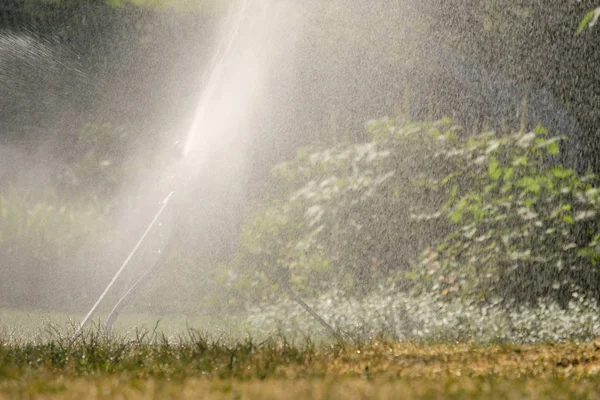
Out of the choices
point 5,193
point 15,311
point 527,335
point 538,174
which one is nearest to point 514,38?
point 538,174

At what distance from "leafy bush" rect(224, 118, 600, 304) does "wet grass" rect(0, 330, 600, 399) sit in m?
1.31

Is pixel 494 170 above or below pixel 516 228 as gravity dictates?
above

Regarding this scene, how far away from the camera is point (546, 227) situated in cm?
721

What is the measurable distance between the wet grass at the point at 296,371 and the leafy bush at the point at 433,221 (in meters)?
1.31

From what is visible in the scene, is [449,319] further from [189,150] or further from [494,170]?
[189,150]

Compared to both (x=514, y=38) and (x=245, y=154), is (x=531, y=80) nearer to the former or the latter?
(x=514, y=38)

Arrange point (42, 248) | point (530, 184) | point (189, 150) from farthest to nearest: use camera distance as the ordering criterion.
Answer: point (42, 248) < point (189, 150) < point (530, 184)

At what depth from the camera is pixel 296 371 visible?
4.39 metres

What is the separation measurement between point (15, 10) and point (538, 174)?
711 centimetres

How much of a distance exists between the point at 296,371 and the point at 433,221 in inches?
140

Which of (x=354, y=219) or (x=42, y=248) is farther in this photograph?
(x=42, y=248)

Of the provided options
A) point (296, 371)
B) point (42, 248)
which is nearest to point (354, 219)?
point (296, 371)

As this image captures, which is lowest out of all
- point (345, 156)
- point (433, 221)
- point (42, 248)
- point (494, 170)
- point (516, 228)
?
point (516, 228)

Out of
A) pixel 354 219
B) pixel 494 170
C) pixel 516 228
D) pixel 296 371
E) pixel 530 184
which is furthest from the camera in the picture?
pixel 354 219
